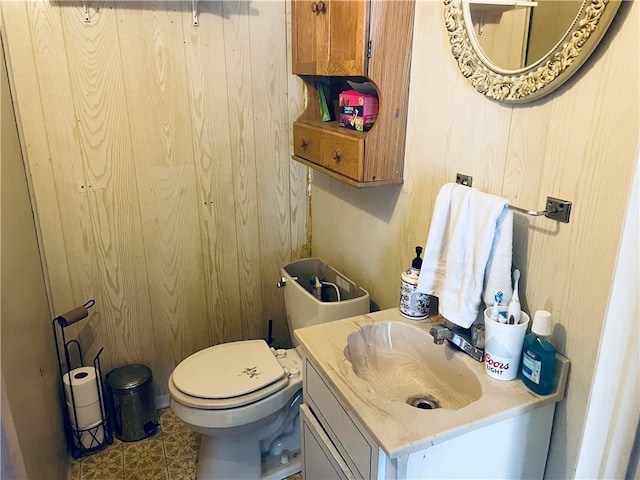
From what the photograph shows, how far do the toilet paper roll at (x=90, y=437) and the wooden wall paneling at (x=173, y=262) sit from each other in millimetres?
313

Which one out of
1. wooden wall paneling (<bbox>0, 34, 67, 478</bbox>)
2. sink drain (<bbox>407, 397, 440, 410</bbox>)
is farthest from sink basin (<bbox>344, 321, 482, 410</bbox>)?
wooden wall paneling (<bbox>0, 34, 67, 478</bbox>)

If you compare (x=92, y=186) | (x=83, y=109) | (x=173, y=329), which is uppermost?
(x=83, y=109)

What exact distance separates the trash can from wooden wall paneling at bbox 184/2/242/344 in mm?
348

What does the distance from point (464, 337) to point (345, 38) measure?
2.91 feet

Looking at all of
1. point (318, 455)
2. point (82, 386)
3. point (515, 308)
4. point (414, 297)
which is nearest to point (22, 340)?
point (82, 386)

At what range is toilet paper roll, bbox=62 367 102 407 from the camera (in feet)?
6.14

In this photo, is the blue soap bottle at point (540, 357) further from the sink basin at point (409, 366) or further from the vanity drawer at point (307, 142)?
the vanity drawer at point (307, 142)

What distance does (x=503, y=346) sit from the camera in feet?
3.42

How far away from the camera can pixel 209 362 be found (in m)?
1.78

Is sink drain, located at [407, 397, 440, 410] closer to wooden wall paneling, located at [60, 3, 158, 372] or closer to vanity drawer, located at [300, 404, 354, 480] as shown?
vanity drawer, located at [300, 404, 354, 480]

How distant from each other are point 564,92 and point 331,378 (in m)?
0.78

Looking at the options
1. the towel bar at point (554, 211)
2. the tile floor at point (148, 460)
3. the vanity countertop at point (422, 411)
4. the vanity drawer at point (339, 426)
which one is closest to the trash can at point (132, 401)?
the tile floor at point (148, 460)

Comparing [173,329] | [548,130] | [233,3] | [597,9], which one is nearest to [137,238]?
[173,329]

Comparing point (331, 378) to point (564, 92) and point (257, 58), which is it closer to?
point (564, 92)
